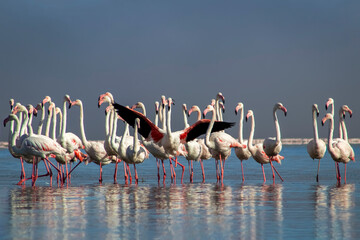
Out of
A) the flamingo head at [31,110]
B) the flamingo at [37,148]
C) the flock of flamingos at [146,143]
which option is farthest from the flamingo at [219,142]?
the flamingo head at [31,110]

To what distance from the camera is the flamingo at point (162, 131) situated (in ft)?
51.4

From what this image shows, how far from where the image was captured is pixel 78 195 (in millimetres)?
11625

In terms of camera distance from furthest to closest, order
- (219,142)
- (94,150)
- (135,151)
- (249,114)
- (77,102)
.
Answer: (249,114), (77,102), (94,150), (219,142), (135,151)

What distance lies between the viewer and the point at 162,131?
15984 millimetres

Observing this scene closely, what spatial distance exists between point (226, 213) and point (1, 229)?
10.3 feet

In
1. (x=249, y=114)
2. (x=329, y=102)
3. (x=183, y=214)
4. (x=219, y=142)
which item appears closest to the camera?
(x=183, y=214)

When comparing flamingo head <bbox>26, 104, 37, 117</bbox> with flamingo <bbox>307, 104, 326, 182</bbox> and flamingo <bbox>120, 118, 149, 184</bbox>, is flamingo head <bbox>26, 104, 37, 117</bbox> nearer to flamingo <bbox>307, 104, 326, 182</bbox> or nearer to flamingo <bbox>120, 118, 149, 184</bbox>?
flamingo <bbox>120, 118, 149, 184</bbox>

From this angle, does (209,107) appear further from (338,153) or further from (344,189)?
(344,189)

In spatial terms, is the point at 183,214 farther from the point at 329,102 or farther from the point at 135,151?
the point at 329,102

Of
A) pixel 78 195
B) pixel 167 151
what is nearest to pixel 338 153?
pixel 167 151

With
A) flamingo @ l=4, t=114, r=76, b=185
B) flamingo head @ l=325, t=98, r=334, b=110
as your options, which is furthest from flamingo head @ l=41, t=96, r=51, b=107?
flamingo head @ l=325, t=98, r=334, b=110

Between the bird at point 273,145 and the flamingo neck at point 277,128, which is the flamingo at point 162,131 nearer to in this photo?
the bird at point 273,145

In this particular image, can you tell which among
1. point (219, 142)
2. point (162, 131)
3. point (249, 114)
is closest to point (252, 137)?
point (249, 114)

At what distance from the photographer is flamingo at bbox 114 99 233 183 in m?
15.7
